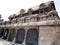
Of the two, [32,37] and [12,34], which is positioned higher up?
[12,34]

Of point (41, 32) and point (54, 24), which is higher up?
point (54, 24)

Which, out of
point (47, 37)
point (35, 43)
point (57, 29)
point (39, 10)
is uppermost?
point (39, 10)

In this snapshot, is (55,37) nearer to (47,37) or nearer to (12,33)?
(47,37)

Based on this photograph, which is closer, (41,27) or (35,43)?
(41,27)

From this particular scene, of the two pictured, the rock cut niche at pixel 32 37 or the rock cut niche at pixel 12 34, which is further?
the rock cut niche at pixel 12 34

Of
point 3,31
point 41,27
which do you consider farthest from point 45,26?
point 3,31

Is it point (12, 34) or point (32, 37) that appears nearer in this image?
point (32, 37)

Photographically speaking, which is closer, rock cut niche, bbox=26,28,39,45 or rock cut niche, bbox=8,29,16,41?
rock cut niche, bbox=26,28,39,45

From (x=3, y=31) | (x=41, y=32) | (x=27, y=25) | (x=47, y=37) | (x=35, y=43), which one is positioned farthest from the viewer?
(x=3, y=31)

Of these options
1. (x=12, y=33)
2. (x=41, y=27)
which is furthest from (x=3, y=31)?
(x=41, y=27)

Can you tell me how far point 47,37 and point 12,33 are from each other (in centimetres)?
1109

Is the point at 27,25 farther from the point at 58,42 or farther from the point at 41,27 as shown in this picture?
the point at 58,42

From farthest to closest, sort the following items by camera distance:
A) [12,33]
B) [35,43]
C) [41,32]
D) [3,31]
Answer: [3,31]
[12,33]
[35,43]
[41,32]

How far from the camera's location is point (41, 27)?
13.1 meters
